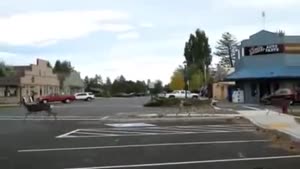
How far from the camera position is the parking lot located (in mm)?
13344

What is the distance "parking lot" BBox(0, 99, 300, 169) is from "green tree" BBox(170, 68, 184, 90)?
102867mm

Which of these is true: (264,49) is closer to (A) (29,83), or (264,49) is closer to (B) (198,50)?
(A) (29,83)

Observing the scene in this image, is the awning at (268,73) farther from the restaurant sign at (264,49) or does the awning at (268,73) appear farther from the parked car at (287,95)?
the parked car at (287,95)

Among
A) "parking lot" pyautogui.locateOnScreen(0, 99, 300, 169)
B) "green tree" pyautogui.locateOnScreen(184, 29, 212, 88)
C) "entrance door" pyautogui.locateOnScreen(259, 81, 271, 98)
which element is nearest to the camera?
"parking lot" pyautogui.locateOnScreen(0, 99, 300, 169)

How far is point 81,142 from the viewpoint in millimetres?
19016

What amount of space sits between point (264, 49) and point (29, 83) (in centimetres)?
4956

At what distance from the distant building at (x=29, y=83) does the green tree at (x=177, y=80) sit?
26631 mm

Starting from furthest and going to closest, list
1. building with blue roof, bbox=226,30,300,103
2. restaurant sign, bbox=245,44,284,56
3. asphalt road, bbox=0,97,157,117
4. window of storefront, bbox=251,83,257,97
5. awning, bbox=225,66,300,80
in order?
window of storefront, bbox=251,83,257,97 < restaurant sign, bbox=245,44,284,56 < building with blue roof, bbox=226,30,300,103 < awning, bbox=225,66,300,80 < asphalt road, bbox=0,97,157,117

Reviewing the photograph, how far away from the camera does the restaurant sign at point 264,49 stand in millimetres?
56688

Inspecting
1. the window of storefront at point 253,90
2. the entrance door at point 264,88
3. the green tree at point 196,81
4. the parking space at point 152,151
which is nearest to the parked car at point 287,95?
the entrance door at point 264,88

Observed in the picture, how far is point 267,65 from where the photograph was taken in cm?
5778

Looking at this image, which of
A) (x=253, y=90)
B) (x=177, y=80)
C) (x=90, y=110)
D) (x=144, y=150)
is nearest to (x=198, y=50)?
(x=177, y=80)

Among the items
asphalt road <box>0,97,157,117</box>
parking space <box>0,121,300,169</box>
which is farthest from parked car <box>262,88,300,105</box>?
parking space <box>0,121,300,169</box>

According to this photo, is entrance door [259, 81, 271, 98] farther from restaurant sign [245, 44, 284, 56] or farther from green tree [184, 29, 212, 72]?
green tree [184, 29, 212, 72]
